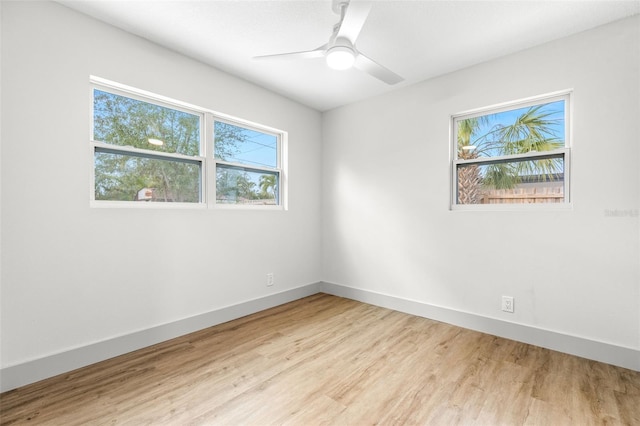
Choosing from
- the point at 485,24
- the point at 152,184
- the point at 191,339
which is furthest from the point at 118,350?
the point at 485,24

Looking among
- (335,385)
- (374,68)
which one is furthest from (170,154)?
(335,385)

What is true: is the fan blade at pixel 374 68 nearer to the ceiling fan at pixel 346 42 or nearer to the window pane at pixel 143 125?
the ceiling fan at pixel 346 42

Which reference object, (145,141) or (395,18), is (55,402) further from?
(395,18)

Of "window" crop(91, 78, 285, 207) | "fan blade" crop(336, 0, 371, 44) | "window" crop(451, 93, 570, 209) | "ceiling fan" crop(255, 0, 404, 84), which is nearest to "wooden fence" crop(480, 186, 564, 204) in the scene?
"window" crop(451, 93, 570, 209)

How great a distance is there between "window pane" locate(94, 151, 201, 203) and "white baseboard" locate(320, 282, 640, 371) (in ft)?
8.00

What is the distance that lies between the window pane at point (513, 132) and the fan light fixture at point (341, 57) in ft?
5.56

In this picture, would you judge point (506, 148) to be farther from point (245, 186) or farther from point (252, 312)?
point (252, 312)

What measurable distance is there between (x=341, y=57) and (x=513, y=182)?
202 centimetres

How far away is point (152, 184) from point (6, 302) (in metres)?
1.22

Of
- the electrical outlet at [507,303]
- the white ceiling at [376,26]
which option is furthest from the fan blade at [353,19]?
the electrical outlet at [507,303]

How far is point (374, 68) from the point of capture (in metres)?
2.17

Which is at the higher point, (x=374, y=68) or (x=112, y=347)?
(x=374, y=68)

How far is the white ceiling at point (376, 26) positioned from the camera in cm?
205

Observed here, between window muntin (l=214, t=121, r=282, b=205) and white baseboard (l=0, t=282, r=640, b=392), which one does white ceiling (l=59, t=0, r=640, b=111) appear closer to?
window muntin (l=214, t=121, r=282, b=205)
